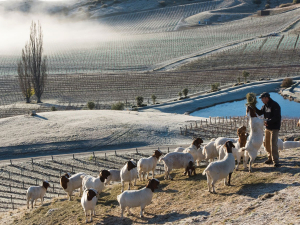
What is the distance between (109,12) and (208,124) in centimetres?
16479

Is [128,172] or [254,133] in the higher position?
[254,133]

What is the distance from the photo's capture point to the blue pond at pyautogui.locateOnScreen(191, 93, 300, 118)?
55.7 m

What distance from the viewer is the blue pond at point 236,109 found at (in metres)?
55.7

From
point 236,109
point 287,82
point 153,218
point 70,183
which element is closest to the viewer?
point 153,218

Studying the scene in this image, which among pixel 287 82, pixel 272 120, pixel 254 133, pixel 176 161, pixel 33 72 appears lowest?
pixel 176 161

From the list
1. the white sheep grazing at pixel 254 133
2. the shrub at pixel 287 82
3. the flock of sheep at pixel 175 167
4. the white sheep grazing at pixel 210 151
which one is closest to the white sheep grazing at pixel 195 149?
the flock of sheep at pixel 175 167

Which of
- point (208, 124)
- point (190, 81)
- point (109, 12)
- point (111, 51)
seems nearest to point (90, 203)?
point (208, 124)

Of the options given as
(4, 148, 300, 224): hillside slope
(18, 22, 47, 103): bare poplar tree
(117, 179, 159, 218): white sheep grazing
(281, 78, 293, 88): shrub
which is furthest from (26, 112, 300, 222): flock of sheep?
(18, 22, 47, 103): bare poplar tree

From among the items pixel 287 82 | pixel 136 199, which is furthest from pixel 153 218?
pixel 287 82

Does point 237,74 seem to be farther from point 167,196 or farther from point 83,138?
point 167,196

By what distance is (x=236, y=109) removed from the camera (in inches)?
2323

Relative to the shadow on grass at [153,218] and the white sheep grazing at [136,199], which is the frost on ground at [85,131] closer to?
the shadow on grass at [153,218]

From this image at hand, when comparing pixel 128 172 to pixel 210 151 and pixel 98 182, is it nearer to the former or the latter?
pixel 98 182

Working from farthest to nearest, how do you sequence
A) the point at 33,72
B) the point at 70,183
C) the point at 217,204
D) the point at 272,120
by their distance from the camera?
the point at 33,72 → the point at 70,183 → the point at 272,120 → the point at 217,204
